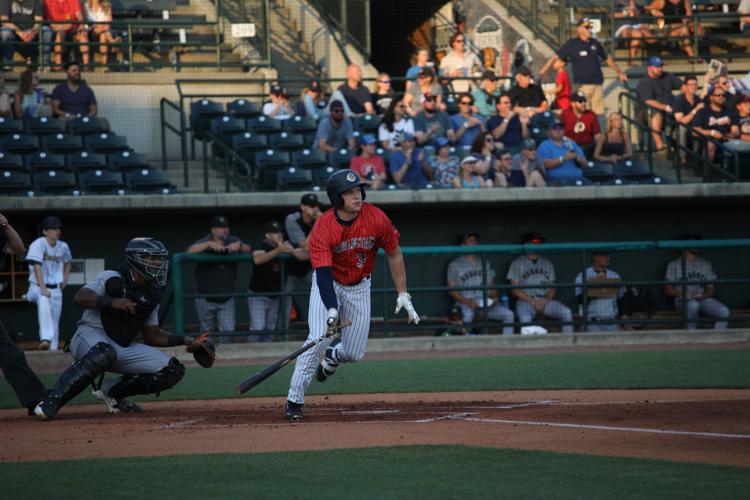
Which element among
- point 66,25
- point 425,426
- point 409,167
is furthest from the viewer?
point 66,25

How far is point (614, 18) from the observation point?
21.8 metres

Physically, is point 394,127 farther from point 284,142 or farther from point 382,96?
point 284,142

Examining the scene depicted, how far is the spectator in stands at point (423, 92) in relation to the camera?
1844cm

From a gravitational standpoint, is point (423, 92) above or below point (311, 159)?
above

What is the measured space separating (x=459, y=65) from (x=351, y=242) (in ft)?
41.3

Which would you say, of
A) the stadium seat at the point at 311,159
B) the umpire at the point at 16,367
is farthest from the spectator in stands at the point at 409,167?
the umpire at the point at 16,367

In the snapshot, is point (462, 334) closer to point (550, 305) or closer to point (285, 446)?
point (550, 305)

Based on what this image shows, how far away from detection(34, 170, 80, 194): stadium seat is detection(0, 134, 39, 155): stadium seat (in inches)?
24.0

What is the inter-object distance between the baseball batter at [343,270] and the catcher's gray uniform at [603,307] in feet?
24.8

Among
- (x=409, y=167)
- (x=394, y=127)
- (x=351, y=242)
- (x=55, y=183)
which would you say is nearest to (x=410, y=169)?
(x=409, y=167)

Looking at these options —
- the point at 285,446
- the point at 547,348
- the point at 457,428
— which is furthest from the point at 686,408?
the point at 547,348

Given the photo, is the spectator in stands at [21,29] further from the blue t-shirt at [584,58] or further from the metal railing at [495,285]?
the blue t-shirt at [584,58]

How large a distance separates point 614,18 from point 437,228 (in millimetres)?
6809

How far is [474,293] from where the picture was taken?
619 inches
